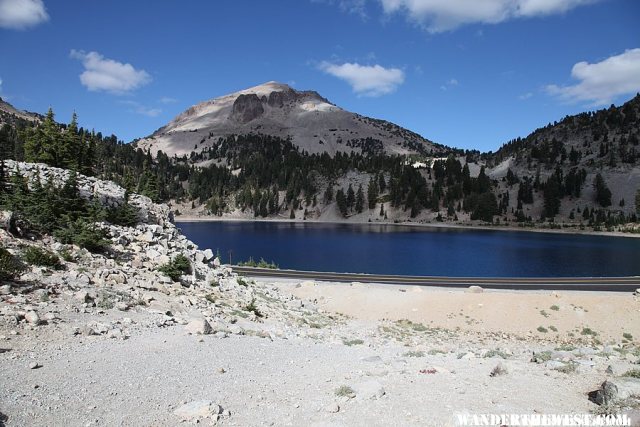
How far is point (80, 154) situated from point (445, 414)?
2438 inches

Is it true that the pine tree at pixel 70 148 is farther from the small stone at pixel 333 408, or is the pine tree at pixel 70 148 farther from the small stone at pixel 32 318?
the small stone at pixel 333 408

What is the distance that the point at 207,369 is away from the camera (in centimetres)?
1120

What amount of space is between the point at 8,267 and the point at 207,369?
9.08m

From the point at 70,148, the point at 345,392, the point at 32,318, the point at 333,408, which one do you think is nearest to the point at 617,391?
the point at 345,392

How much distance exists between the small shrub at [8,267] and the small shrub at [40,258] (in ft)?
3.96

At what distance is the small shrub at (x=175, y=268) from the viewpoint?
74.6 feet

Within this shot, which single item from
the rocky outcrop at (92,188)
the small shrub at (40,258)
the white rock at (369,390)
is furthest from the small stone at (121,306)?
the rocky outcrop at (92,188)

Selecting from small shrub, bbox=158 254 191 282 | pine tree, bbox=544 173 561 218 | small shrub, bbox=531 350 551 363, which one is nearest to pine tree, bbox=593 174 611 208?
pine tree, bbox=544 173 561 218

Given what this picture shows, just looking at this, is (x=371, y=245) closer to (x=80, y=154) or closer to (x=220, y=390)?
(x=80, y=154)

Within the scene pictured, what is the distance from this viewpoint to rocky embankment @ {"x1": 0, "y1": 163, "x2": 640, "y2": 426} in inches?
334

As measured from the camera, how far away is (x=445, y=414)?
346 inches

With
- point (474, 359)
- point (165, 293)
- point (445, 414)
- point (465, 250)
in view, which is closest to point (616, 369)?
point (474, 359)

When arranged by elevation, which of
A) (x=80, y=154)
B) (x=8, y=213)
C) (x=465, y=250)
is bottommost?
(x=465, y=250)

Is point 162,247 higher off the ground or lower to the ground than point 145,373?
higher
